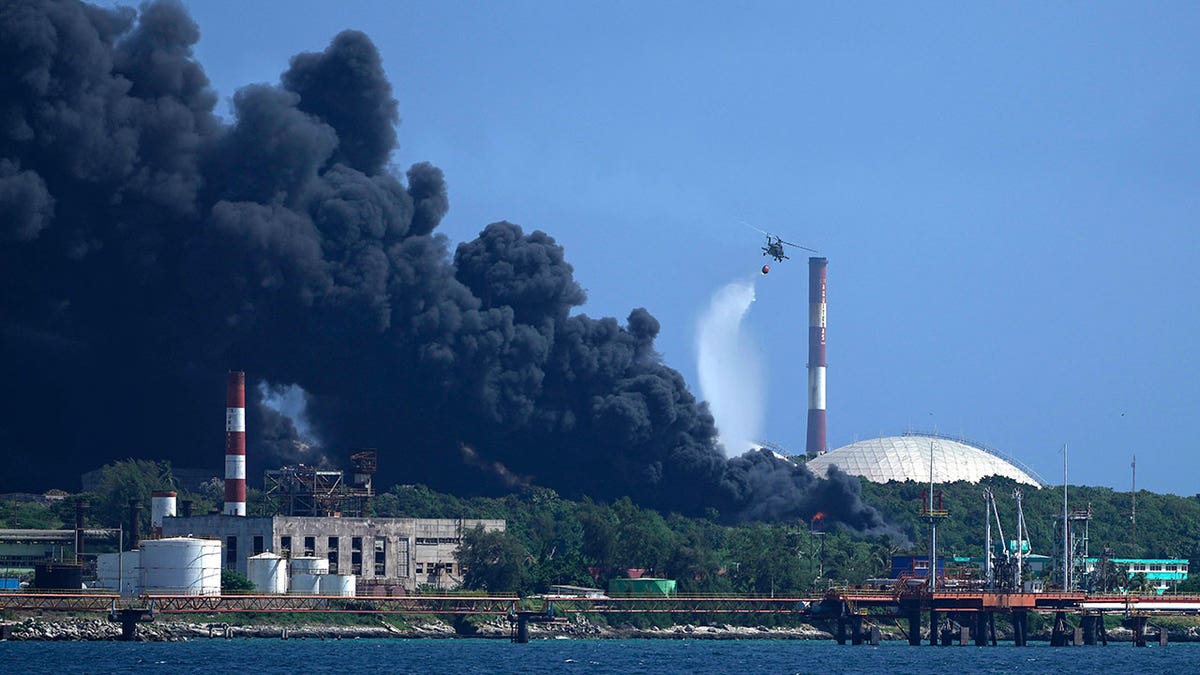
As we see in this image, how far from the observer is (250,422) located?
17388 centimetres

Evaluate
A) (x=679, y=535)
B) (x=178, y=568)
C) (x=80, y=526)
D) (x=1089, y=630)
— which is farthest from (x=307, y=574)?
(x=1089, y=630)

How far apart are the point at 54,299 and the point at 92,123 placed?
560 inches

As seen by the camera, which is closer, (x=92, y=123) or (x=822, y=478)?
(x=92, y=123)

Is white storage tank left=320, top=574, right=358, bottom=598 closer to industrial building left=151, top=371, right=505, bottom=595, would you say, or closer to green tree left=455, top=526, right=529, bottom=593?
industrial building left=151, top=371, right=505, bottom=595

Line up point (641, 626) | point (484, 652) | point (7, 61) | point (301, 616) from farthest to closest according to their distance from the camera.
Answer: point (7, 61) → point (641, 626) → point (301, 616) → point (484, 652)

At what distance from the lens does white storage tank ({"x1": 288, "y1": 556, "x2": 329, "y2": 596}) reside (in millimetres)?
138250

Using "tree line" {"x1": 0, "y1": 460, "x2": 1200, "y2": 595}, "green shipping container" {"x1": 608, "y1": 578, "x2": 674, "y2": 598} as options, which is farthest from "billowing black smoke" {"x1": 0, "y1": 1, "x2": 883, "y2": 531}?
"green shipping container" {"x1": 608, "y1": 578, "x2": 674, "y2": 598}

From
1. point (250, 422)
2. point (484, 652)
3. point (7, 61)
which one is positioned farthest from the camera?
point (250, 422)

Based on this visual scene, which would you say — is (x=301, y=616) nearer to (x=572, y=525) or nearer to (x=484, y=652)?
(x=484, y=652)

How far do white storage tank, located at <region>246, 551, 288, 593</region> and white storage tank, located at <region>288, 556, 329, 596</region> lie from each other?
1258 mm

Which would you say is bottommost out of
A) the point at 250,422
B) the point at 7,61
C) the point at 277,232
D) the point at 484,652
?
the point at 484,652

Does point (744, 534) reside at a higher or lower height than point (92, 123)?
lower

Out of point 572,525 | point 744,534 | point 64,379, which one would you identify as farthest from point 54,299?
point 744,534

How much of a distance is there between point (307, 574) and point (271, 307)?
35.9 m
